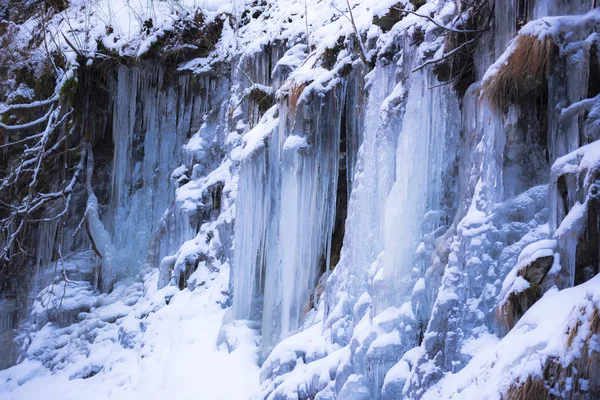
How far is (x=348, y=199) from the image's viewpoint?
700 centimetres

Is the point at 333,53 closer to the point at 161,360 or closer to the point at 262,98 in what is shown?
the point at 262,98

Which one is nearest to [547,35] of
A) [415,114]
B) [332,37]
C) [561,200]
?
[561,200]

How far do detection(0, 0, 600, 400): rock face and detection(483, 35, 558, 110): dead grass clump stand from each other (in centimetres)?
1

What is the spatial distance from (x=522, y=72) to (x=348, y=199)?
2.84 meters

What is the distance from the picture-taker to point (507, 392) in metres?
Result: 3.45

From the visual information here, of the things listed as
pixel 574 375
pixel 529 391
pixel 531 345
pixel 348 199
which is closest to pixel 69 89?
pixel 348 199

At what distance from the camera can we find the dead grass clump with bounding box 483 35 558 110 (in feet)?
14.4

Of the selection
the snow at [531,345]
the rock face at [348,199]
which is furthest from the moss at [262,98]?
the snow at [531,345]

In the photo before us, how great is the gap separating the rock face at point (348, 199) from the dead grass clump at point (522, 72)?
0.04 ft

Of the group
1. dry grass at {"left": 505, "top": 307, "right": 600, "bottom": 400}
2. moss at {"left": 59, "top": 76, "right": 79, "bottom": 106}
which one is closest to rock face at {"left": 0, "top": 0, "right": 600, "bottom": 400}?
dry grass at {"left": 505, "top": 307, "right": 600, "bottom": 400}

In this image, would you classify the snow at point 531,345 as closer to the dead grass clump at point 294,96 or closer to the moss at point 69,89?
the dead grass clump at point 294,96

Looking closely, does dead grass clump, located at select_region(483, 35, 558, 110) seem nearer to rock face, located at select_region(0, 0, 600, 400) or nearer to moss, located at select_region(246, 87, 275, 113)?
rock face, located at select_region(0, 0, 600, 400)

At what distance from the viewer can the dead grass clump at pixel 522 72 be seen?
439cm

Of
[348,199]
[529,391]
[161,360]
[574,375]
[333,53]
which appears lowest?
[161,360]
